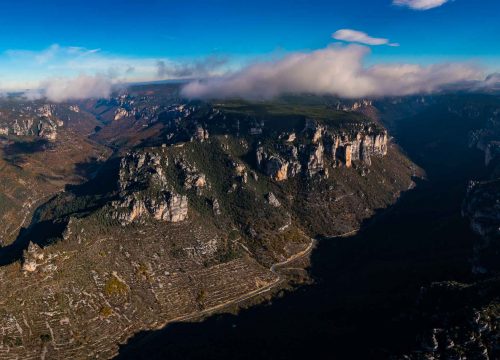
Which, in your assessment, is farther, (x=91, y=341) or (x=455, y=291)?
(x=91, y=341)

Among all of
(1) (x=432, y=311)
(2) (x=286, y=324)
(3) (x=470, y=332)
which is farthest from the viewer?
(2) (x=286, y=324)

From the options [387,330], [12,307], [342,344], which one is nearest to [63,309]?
[12,307]

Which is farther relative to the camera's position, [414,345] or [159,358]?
[159,358]

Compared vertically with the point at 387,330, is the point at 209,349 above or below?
below

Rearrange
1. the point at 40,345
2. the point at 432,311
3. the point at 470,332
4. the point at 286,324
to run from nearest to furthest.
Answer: the point at 470,332 < the point at 432,311 < the point at 40,345 < the point at 286,324

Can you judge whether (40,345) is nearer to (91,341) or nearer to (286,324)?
(91,341)

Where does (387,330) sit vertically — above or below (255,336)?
above

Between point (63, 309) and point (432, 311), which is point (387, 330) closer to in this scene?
point (432, 311)

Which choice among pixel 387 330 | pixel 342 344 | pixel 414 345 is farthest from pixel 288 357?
pixel 414 345

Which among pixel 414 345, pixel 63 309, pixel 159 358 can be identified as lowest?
pixel 159 358
